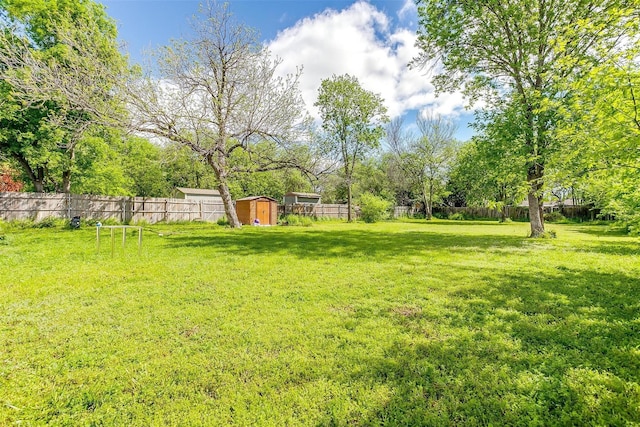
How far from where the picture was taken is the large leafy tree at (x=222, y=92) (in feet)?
40.9

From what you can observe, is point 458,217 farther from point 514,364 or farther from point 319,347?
point 319,347

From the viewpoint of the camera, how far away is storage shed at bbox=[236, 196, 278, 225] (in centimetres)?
1977

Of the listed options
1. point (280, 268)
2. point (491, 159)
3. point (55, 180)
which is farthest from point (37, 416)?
point (55, 180)

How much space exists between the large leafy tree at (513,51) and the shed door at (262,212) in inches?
517

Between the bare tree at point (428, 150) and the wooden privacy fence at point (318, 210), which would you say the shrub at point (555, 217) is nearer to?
the bare tree at point (428, 150)

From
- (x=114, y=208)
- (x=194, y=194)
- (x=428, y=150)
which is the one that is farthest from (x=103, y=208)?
(x=428, y=150)

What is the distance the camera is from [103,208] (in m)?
16.0

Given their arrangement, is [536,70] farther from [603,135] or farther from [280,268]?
[280,268]

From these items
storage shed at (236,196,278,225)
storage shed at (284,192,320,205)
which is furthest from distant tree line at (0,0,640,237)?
storage shed at (284,192,320,205)

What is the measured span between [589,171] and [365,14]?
34.3 ft

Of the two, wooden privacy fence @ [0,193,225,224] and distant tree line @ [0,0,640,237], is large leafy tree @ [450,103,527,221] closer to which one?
distant tree line @ [0,0,640,237]

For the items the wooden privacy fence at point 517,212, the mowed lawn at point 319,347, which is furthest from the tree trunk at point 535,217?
the wooden privacy fence at point 517,212

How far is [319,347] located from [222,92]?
14.0 meters

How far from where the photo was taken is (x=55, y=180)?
19.5 metres
